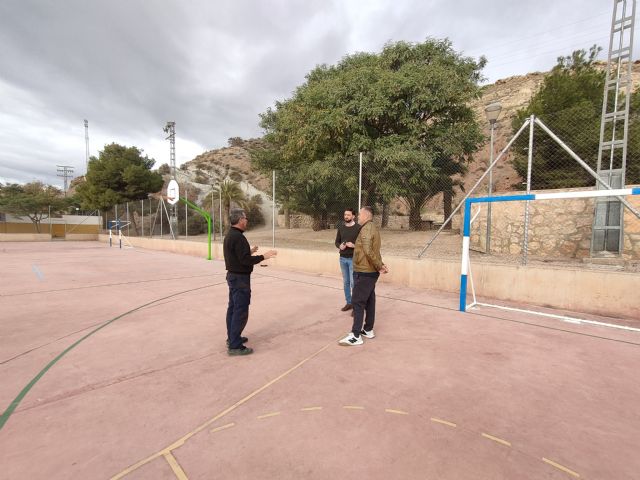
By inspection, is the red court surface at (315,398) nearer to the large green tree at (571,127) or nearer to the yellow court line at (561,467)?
the yellow court line at (561,467)

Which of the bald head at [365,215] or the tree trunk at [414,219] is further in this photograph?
the tree trunk at [414,219]

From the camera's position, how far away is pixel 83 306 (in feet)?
18.7

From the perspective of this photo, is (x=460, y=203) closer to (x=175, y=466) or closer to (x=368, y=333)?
(x=368, y=333)

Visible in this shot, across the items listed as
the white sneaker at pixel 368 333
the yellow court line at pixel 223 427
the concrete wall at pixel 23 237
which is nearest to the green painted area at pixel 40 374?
the yellow court line at pixel 223 427

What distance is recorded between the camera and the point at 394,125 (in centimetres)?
1440

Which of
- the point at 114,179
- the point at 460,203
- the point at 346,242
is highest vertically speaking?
the point at 114,179

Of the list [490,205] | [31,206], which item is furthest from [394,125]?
[31,206]

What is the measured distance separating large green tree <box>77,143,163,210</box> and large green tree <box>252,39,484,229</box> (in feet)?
77.7

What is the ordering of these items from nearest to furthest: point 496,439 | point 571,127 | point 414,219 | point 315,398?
point 496,439 < point 315,398 < point 414,219 < point 571,127

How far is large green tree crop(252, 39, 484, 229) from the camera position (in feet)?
40.1

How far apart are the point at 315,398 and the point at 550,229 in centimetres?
914

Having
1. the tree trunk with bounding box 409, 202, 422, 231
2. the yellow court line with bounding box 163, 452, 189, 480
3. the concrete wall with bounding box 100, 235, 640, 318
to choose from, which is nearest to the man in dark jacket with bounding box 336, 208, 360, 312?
the concrete wall with bounding box 100, 235, 640, 318

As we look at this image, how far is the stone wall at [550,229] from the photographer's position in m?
8.49

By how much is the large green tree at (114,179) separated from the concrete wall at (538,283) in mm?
32112
